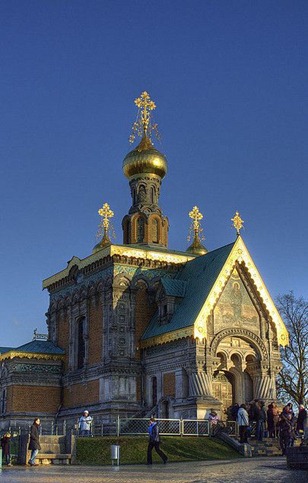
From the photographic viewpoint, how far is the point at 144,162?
1556 inches

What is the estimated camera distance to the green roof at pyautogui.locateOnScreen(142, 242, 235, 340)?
31500mm

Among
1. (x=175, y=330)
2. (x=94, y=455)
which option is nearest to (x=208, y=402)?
(x=175, y=330)

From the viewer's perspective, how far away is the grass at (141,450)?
22.7 metres

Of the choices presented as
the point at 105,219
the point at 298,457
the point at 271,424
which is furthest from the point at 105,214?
the point at 298,457

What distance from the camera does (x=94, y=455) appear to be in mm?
22938

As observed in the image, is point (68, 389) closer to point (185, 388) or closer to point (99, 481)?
point (185, 388)

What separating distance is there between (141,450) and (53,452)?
2.86m

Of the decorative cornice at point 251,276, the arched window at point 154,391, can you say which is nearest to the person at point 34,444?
the arched window at point 154,391

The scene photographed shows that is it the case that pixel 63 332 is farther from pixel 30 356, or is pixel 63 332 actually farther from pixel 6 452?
pixel 6 452

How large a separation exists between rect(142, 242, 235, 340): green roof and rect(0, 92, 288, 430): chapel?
71 millimetres

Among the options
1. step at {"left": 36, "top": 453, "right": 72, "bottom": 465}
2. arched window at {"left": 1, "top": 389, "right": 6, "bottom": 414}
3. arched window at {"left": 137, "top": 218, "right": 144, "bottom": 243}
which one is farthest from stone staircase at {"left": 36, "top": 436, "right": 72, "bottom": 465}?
arched window at {"left": 137, "top": 218, "right": 144, "bottom": 243}

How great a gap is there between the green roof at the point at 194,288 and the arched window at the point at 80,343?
13.2ft

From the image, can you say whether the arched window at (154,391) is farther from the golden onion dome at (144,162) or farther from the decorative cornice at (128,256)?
the golden onion dome at (144,162)

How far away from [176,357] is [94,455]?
9.04 meters
